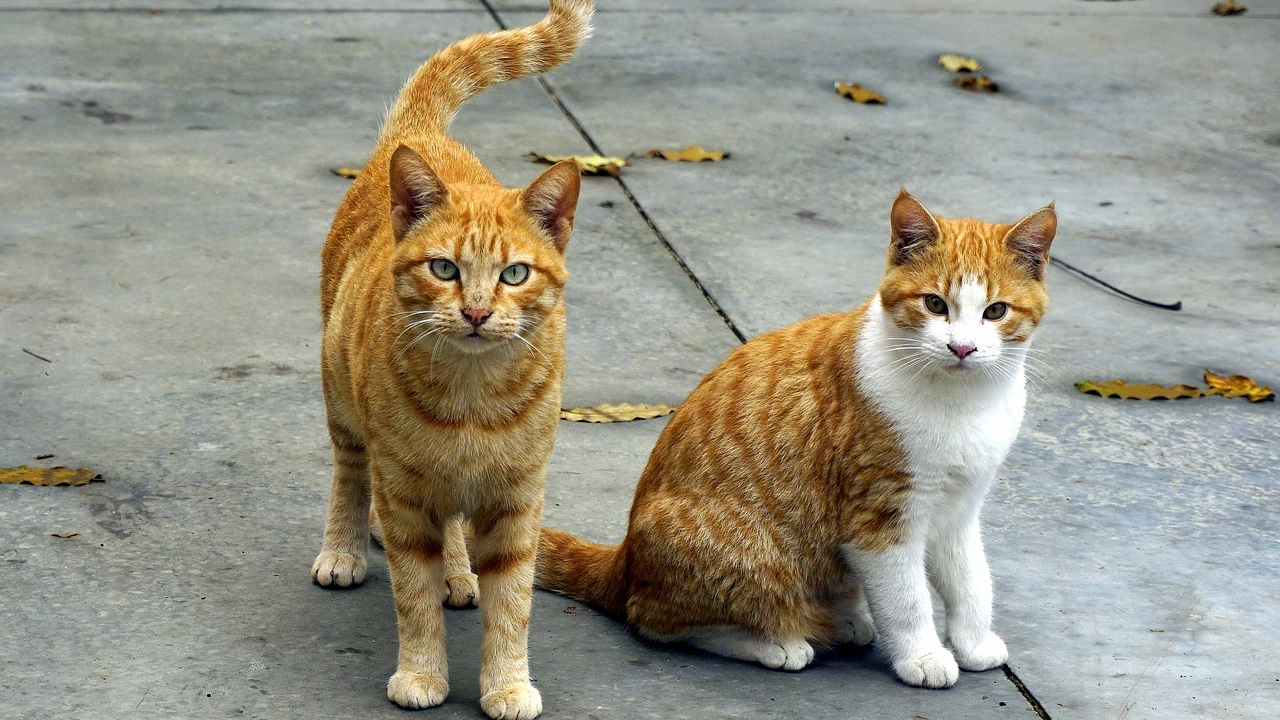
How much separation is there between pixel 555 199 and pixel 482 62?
113 centimetres

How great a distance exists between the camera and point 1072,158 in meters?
7.37

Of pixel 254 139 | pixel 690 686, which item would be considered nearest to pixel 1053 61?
pixel 254 139

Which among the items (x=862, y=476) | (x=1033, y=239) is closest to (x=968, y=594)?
(x=862, y=476)

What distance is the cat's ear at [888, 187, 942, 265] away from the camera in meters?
3.35

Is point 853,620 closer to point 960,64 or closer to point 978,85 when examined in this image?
point 978,85

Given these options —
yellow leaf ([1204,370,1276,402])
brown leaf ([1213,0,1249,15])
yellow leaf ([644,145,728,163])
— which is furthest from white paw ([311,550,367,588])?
brown leaf ([1213,0,1249,15])

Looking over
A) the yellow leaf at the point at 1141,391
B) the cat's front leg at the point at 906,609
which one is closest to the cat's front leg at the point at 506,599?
the cat's front leg at the point at 906,609

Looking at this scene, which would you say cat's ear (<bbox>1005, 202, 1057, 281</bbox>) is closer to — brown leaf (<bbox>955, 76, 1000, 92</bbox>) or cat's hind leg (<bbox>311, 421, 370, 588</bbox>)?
cat's hind leg (<bbox>311, 421, 370, 588</bbox>)

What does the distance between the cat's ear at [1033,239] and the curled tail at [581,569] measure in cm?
121

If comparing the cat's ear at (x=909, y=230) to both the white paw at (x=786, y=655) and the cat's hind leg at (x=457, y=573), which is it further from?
the cat's hind leg at (x=457, y=573)

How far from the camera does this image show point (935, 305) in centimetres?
334

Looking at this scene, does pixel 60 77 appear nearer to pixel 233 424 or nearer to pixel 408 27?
pixel 408 27

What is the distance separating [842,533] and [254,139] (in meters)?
4.66

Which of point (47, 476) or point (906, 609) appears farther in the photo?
point (47, 476)
